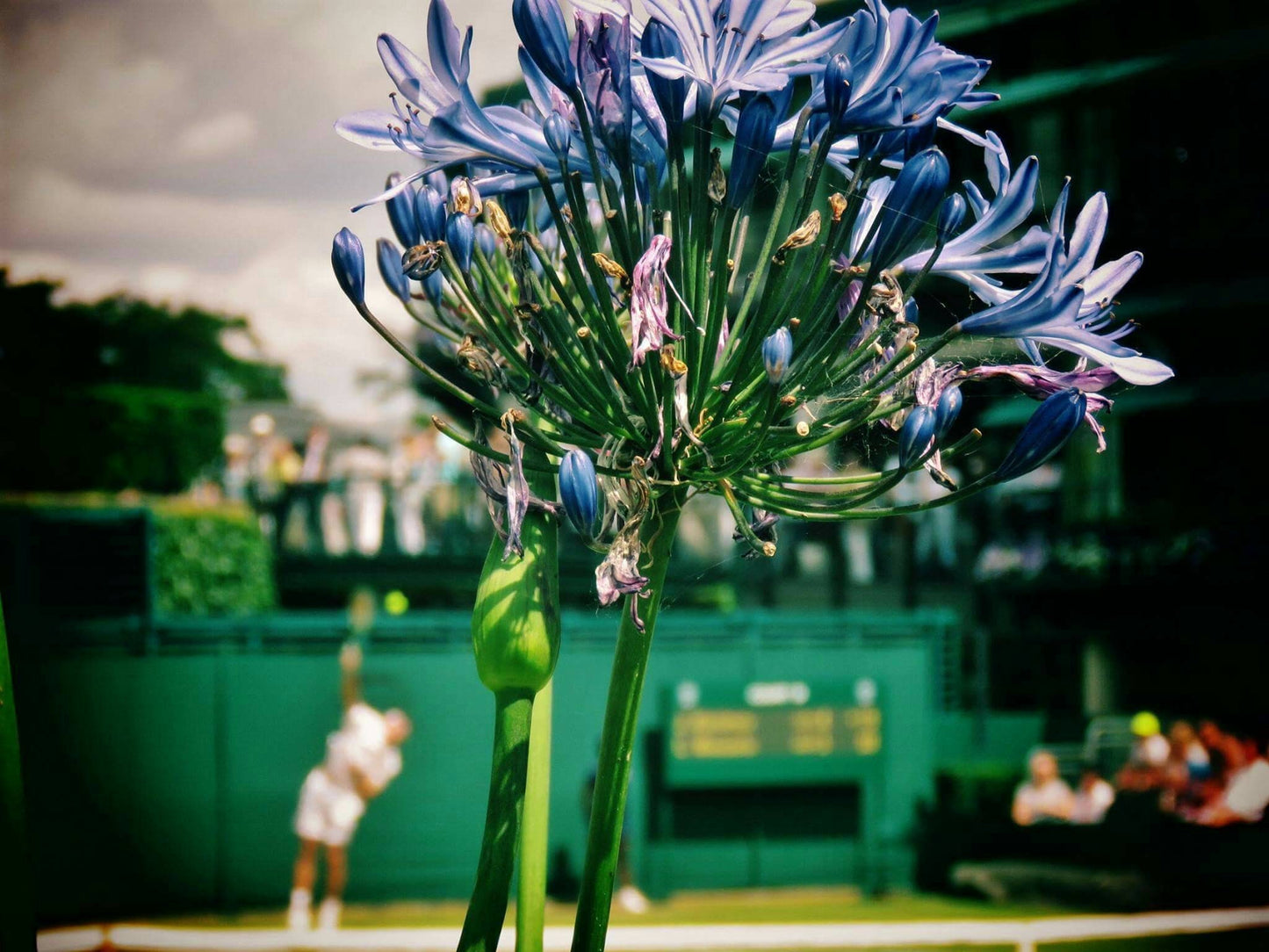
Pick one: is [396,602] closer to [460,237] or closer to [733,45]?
[460,237]

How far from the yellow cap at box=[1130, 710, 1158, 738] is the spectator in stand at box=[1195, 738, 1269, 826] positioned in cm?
110

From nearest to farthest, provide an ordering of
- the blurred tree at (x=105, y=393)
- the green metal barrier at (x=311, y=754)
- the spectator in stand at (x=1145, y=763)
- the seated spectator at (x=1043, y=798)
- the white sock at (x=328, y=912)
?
1. the blurred tree at (x=105, y=393)
2. the green metal barrier at (x=311, y=754)
3. the white sock at (x=328, y=912)
4. the spectator in stand at (x=1145, y=763)
5. the seated spectator at (x=1043, y=798)

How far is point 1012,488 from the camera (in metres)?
11.9

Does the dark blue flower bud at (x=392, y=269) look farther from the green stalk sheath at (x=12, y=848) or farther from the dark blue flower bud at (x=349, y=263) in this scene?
the green stalk sheath at (x=12, y=848)

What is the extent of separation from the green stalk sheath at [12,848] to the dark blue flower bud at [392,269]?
36cm

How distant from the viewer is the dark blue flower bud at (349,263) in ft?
2.95

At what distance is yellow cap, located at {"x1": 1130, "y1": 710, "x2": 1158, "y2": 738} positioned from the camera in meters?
9.16

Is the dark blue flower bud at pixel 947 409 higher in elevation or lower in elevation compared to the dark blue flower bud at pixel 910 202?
lower

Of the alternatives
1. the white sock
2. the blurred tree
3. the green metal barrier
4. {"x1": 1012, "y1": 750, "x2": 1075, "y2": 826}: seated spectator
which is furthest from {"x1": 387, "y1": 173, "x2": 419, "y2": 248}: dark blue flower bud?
{"x1": 1012, "y1": 750, "x2": 1075, "y2": 826}: seated spectator

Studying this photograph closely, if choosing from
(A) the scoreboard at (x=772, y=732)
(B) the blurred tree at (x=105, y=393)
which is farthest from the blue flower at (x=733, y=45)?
(A) the scoreboard at (x=772, y=732)

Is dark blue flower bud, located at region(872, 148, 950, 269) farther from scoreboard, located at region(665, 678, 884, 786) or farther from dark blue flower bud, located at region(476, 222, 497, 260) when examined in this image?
scoreboard, located at region(665, 678, 884, 786)

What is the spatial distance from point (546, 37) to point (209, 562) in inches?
338

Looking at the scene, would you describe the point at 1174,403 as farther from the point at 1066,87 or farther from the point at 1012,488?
the point at 1066,87

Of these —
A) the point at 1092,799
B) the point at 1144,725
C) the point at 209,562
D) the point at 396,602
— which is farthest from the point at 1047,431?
the point at 396,602
